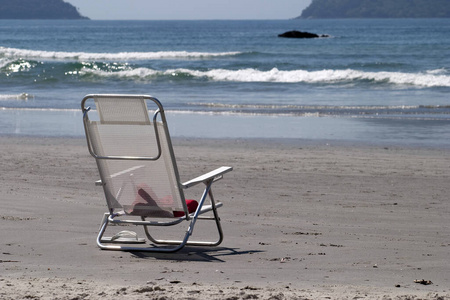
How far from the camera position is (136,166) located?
476cm

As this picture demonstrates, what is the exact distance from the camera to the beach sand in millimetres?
3900

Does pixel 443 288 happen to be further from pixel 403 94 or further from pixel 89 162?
pixel 403 94

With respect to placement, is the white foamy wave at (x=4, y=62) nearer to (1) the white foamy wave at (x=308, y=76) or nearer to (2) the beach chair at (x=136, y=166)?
(1) the white foamy wave at (x=308, y=76)

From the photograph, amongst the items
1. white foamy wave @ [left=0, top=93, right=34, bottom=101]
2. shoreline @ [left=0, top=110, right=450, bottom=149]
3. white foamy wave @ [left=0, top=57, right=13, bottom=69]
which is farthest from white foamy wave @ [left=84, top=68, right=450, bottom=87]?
shoreline @ [left=0, top=110, right=450, bottom=149]

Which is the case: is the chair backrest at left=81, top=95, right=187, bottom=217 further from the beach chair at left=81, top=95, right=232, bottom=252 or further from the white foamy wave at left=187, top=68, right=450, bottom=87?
the white foamy wave at left=187, top=68, right=450, bottom=87

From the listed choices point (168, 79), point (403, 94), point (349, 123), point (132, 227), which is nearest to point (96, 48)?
point (168, 79)

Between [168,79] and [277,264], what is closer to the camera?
[277,264]

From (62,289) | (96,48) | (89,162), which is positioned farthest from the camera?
(96,48)

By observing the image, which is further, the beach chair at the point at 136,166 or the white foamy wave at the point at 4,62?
the white foamy wave at the point at 4,62

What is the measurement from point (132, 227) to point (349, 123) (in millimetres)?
9062

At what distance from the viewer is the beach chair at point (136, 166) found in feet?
15.2

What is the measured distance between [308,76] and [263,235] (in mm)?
21900

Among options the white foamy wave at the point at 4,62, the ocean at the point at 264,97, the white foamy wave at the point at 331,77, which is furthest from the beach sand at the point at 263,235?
the white foamy wave at the point at 4,62

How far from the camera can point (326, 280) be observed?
13.3ft
